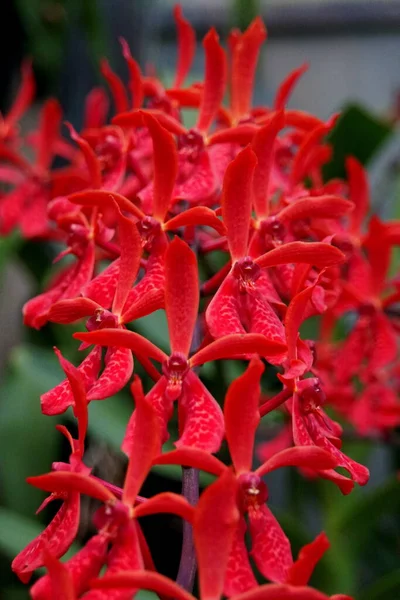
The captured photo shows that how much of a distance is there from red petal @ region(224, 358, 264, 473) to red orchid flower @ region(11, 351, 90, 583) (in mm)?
62

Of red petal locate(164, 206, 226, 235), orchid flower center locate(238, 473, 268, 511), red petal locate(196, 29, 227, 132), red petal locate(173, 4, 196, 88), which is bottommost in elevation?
orchid flower center locate(238, 473, 268, 511)

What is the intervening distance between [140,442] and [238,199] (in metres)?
0.13

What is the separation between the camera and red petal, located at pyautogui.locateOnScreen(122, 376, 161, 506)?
274 millimetres

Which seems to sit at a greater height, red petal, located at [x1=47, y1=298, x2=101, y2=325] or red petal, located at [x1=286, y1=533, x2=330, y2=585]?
red petal, located at [x1=47, y1=298, x2=101, y2=325]

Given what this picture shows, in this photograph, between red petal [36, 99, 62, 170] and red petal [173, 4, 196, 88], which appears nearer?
red petal [173, 4, 196, 88]

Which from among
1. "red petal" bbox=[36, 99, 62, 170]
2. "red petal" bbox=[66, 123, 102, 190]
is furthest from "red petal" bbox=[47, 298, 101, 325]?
"red petal" bbox=[36, 99, 62, 170]

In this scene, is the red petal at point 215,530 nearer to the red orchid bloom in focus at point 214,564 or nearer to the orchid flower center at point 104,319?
the red orchid bloom in focus at point 214,564

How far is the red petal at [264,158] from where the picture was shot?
38 cm

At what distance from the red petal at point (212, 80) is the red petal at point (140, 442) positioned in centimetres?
23

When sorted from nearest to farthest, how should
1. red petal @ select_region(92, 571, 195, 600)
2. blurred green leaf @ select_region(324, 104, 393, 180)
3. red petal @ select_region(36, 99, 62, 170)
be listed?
red petal @ select_region(92, 571, 195, 600)
red petal @ select_region(36, 99, 62, 170)
blurred green leaf @ select_region(324, 104, 393, 180)

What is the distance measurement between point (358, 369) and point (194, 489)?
1.03ft

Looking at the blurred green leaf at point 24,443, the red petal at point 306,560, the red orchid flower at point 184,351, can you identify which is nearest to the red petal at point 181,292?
the red orchid flower at point 184,351

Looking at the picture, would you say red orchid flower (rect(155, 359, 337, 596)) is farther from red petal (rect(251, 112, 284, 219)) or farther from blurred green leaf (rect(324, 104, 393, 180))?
blurred green leaf (rect(324, 104, 393, 180))

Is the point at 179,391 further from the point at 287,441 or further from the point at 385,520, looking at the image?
the point at 385,520
